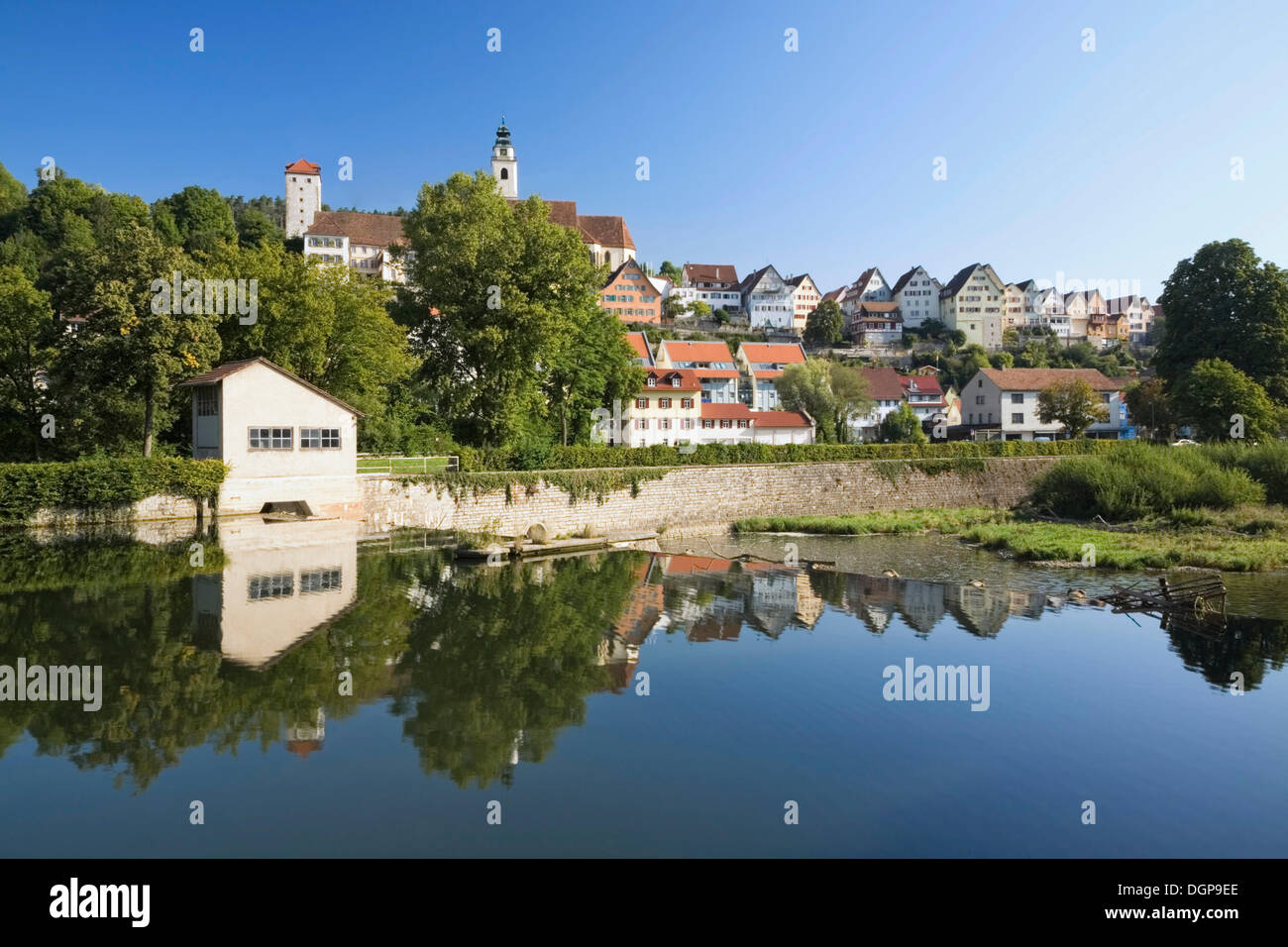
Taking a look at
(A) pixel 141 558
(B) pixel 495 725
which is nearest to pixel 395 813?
(B) pixel 495 725

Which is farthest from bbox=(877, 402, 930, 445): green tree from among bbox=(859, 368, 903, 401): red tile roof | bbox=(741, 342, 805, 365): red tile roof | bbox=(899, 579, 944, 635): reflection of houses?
bbox=(899, 579, 944, 635): reflection of houses

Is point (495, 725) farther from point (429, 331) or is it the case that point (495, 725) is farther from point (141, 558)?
point (429, 331)

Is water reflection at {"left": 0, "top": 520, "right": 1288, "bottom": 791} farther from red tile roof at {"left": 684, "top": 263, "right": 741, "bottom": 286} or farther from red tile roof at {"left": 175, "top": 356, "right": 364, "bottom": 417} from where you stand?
red tile roof at {"left": 684, "top": 263, "right": 741, "bottom": 286}

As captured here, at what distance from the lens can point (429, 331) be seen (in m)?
39.3

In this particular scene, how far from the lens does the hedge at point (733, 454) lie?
35812mm

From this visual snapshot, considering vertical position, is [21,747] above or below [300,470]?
below

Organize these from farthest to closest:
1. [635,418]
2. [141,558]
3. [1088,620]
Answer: [635,418] → [141,558] → [1088,620]

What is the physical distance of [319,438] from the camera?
29.0m

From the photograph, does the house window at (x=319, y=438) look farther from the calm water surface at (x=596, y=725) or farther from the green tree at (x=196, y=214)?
the green tree at (x=196, y=214)

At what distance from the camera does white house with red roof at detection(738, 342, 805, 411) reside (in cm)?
7681

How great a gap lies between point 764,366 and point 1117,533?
155 feet

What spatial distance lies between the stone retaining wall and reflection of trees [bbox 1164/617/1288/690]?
2010cm

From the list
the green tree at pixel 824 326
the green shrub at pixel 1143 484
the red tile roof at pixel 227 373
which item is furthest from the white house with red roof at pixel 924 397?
the red tile roof at pixel 227 373
